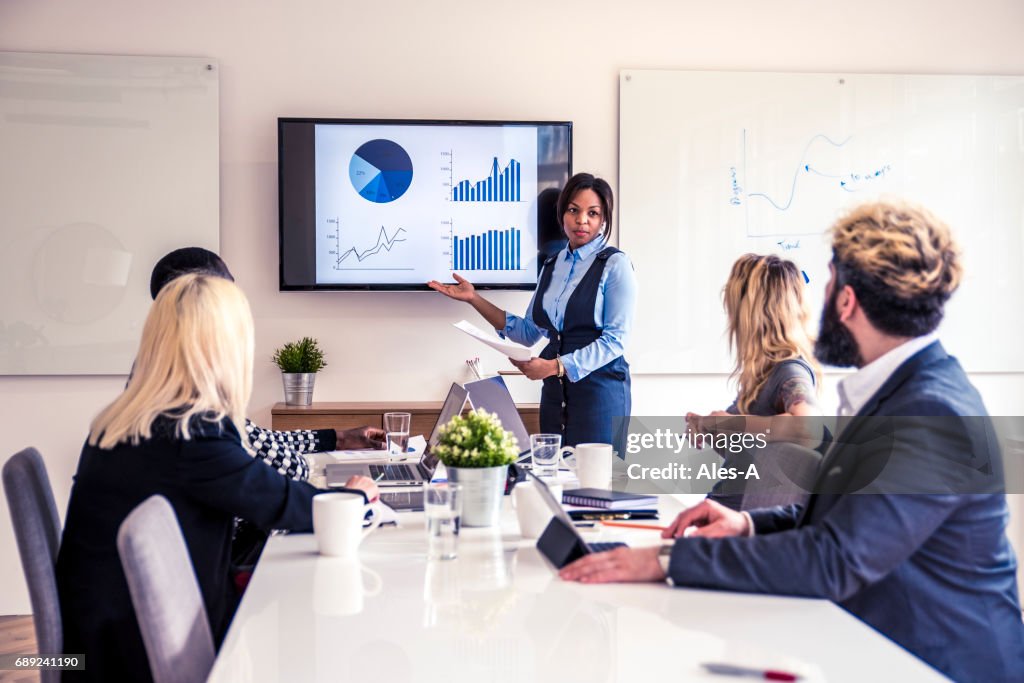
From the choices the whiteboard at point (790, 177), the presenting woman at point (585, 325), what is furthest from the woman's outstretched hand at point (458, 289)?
the whiteboard at point (790, 177)

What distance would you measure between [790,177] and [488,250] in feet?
4.57

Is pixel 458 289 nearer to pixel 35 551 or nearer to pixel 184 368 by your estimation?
pixel 184 368

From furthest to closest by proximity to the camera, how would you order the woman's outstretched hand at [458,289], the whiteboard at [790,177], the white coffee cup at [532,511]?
1. the whiteboard at [790,177]
2. the woman's outstretched hand at [458,289]
3. the white coffee cup at [532,511]

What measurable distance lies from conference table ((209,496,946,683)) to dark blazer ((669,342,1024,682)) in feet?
0.20

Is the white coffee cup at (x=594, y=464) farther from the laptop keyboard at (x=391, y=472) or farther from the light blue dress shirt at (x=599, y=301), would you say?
the light blue dress shirt at (x=599, y=301)

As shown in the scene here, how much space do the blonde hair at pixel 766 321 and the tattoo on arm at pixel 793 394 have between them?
0.23 ft

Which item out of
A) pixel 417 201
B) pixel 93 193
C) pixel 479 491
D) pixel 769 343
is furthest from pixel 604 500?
pixel 93 193

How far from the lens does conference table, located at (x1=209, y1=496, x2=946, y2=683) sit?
3.83 feet

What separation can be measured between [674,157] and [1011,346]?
1778 millimetres

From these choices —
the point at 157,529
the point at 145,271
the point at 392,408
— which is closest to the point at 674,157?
the point at 392,408

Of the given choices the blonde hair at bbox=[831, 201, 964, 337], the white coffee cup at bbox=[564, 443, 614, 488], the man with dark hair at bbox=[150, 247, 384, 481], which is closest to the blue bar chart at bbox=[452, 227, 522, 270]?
the man with dark hair at bbox=[150, 247, 384, 481]

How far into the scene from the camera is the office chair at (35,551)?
1749mm

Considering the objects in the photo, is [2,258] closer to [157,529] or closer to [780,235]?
[157,529]

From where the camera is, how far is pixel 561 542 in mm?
1631
